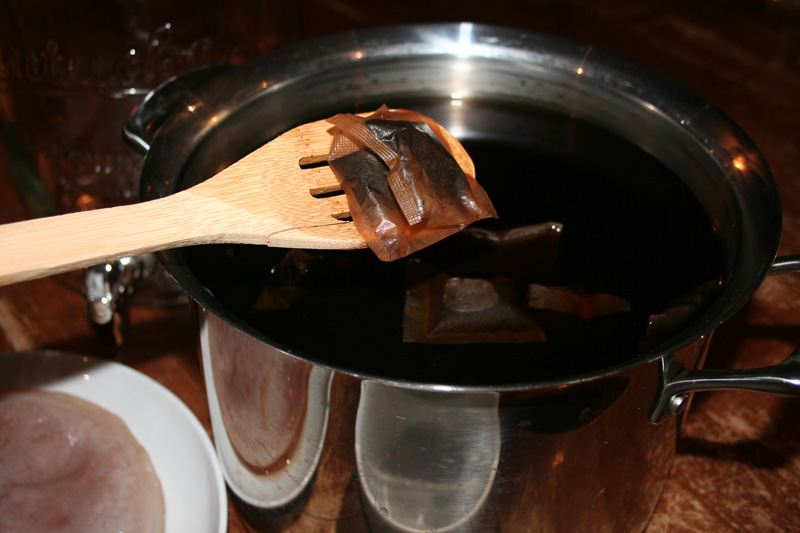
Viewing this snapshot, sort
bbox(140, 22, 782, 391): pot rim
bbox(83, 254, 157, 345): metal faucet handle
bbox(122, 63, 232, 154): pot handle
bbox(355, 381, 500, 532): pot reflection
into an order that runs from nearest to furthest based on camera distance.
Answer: bbox(355, 381, 500, 532): pot reflection
bbox(140, 22, 782, 391): pot rim
bbox(122, 63, 232, 154): pot handle
bbox(83, 254, 157, 345): metal faucet handle

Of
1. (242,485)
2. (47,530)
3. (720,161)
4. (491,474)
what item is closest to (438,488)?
(491,474)

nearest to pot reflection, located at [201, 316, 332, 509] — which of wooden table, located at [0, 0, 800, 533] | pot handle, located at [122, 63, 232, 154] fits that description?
wooden table, located at [0, 0, 800, 533]

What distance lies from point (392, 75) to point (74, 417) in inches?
21.6

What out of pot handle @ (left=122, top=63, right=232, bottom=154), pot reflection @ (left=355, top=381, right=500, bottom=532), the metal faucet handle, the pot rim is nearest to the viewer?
pot reflection @ (left=355, top=381, right=500, bottom=532)

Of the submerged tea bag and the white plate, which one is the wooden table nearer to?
the white plate

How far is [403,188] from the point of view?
25.7 inches

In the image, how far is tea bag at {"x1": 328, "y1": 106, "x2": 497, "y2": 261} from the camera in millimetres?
645

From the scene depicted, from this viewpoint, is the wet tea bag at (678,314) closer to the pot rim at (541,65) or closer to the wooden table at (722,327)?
the pot rim at (541,65)

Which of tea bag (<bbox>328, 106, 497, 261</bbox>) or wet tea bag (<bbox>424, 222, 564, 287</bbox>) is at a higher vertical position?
tea bag (<bbox>328, 106, 497, 261</bbox>)

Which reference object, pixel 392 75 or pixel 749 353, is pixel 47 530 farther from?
pixel 749 353

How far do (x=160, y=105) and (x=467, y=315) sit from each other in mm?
400

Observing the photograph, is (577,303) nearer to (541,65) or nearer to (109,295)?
(541,65)

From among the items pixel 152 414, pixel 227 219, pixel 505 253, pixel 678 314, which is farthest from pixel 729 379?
pixel 152 414

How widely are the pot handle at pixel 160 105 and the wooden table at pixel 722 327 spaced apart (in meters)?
0.29
